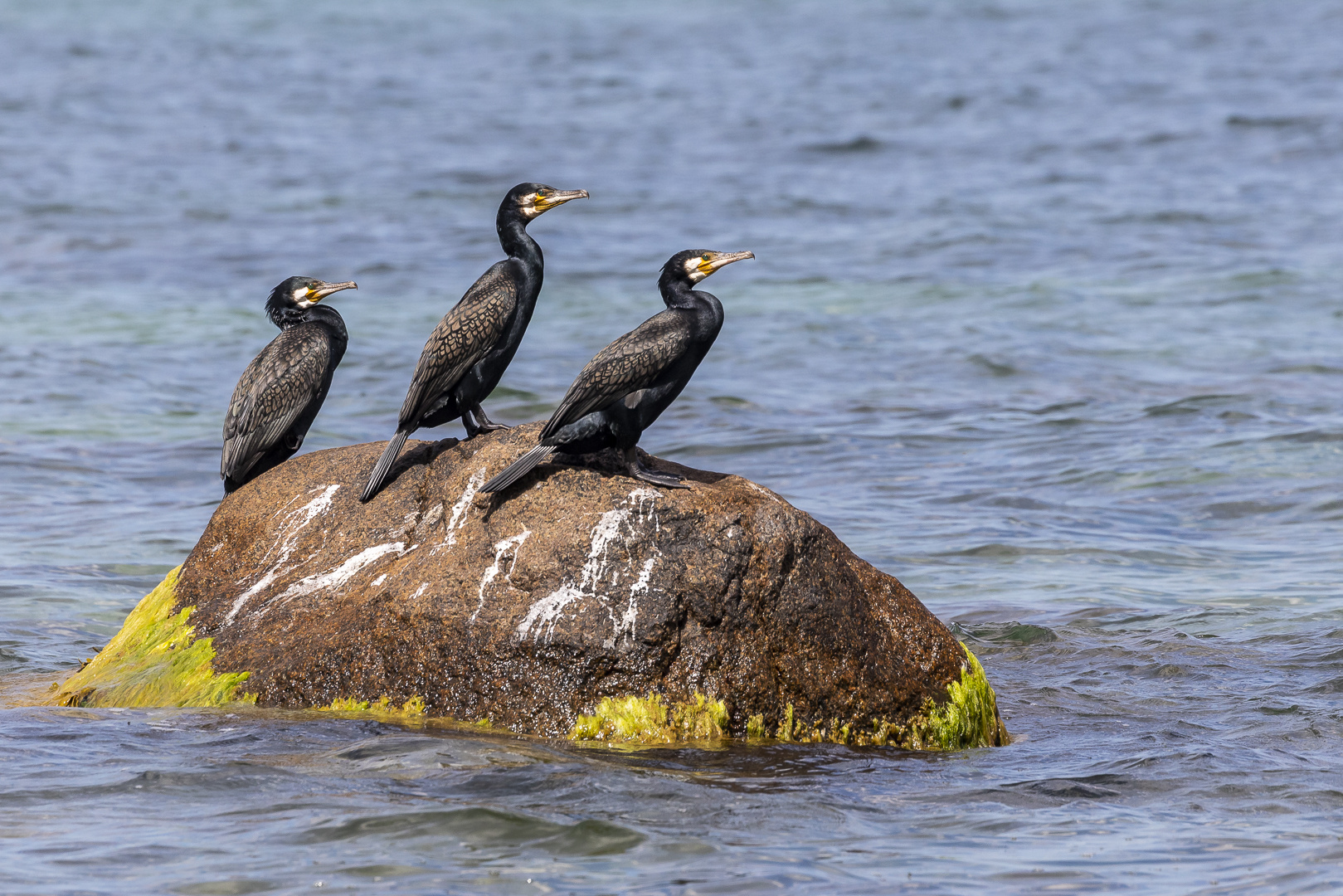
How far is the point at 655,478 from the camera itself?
244 inches

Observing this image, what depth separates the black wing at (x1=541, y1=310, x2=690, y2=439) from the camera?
19.9 feet

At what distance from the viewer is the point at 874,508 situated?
10992 millimetres

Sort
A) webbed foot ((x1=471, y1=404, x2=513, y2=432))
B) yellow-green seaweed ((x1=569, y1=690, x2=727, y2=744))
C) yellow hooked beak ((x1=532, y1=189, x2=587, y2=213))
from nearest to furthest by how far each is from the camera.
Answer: yellow-green seaweed ((x1=569, y1=690, x2=727, y2=744)), webbed foot ((x1=471, y1=404, x2=513, y2=432)), yellow hooked beak ((x1=532, y1=189, x2=587, y2=213))

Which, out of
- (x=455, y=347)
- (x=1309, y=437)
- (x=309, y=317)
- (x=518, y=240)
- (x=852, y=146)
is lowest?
(x=1309, y=437)

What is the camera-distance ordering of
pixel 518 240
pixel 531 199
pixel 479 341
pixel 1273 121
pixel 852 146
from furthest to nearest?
pixel 852 146 < pixel 1273 121 < pixel 531 199 < pixel 518 240 < pixel 479 341

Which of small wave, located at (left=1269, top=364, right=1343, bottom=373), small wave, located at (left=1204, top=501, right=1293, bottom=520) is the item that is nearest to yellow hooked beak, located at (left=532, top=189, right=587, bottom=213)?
small wave, located at (left=1204, top=501, right=1293, bottom=520)

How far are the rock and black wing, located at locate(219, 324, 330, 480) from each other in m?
0.72

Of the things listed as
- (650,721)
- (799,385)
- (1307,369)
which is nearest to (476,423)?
(650,721)

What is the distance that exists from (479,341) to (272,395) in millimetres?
1032

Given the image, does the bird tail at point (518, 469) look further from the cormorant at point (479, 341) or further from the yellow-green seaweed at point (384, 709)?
the yellow-green seaweed at point (384, 709)

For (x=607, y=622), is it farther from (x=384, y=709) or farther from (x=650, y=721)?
(x=384, y=709)

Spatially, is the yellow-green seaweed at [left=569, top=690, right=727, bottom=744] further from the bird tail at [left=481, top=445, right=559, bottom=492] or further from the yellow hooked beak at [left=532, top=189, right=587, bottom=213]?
the yellow hooked beak at [left=532, top=189, right=587, bottom=213]

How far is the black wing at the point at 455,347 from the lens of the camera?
6.50 m

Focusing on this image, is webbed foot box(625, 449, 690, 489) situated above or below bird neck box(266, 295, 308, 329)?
below
